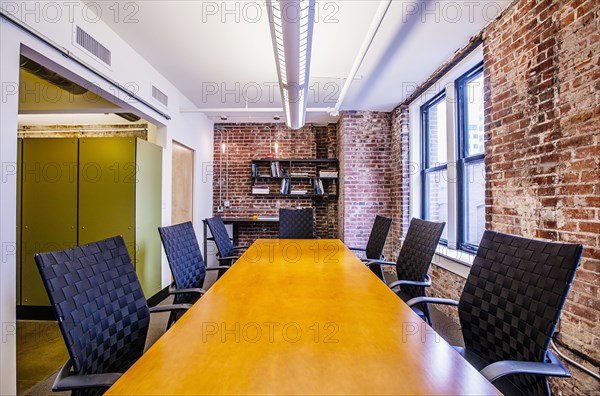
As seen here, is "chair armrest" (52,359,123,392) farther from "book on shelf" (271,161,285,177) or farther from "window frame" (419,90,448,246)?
"book on shelf" (271,161,285,177)

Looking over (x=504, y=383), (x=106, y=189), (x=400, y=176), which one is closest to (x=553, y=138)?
(x=504, y=383)

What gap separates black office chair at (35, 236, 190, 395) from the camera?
999mm

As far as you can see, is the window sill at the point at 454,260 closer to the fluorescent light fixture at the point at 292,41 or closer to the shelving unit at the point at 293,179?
the fluorescent light fixture at the point at 292,41

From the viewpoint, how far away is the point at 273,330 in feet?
3.48

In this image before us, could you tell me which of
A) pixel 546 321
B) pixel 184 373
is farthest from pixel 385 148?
pixel 184 373

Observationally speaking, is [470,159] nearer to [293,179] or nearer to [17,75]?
[293,179]

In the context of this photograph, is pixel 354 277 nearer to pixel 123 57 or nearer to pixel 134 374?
pixel 134 374

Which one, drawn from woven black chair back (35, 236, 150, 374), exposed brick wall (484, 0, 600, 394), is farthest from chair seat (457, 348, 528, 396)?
woven black chair back (35, 236, 150, 374)

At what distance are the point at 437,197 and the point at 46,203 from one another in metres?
4.90

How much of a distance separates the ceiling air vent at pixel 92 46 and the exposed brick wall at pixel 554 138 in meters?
3.51

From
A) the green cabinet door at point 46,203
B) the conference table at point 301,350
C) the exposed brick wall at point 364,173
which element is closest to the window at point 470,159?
the exposed brick wall at point 364,173

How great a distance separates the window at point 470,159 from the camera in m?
3.05

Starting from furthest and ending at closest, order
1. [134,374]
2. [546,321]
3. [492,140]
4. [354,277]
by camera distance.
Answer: [492,140]
[354,277]
[546,321]
[134,374]

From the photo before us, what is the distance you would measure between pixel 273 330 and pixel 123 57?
10.3ft
